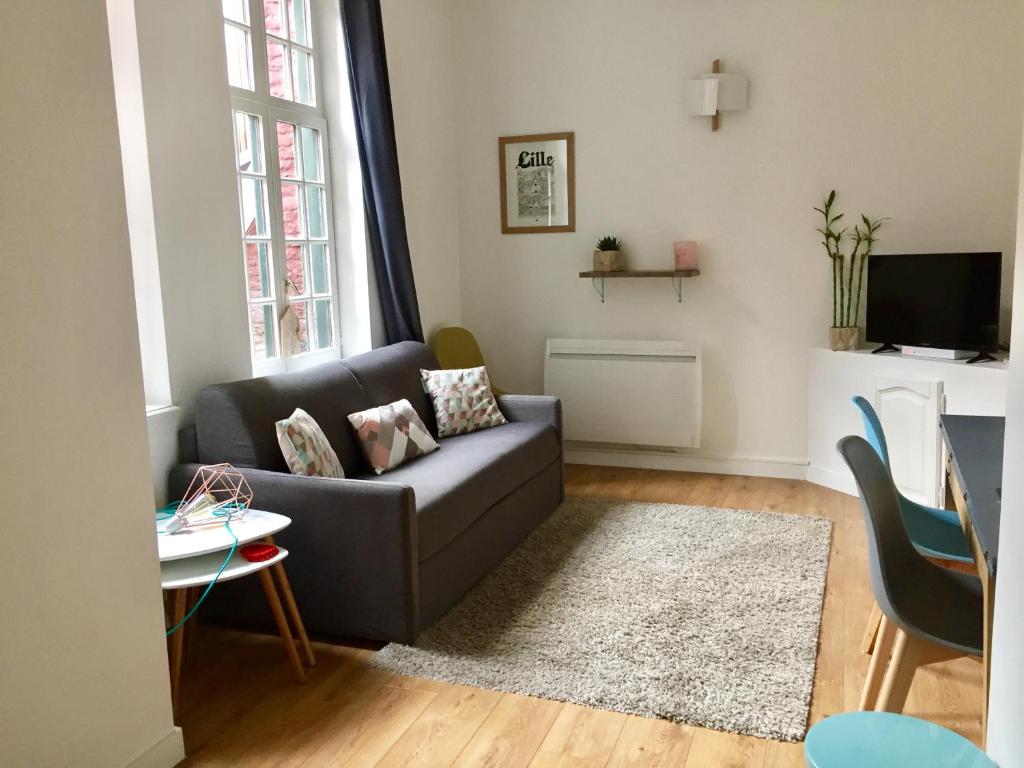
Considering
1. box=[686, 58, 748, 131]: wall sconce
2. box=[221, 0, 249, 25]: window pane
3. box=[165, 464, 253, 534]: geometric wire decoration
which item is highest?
box=[221, 0, 249, 25]: window pane

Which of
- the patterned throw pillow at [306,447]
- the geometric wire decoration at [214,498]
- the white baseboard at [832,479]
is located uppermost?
the patterned throw pillow at [306,447]

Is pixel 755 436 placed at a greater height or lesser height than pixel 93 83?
lesser

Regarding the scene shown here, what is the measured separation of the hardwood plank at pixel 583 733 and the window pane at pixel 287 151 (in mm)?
2650

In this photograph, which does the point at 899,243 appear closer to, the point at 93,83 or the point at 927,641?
the point at 927,641

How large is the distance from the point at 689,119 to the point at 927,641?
3436mm

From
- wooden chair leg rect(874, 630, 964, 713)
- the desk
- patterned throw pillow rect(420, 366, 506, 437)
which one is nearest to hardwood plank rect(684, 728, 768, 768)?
wooden chair leg rect(874, 630, 964, 713)

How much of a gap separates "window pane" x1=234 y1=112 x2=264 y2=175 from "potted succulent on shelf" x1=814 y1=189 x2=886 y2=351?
273 centimetres

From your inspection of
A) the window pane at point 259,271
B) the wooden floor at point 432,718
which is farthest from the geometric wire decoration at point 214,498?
the window pane at point 259,271

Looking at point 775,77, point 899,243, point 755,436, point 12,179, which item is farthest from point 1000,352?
point 12,179

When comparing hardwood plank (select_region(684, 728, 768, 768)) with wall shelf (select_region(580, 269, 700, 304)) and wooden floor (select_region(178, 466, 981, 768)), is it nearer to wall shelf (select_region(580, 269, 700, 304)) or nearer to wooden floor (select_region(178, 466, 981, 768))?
wooden floor (select_region(178, 466, 981, 768))

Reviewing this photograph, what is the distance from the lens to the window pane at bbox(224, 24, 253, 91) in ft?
11.7

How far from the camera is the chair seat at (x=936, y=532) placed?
2.49 m

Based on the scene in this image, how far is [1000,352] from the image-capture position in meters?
4.00

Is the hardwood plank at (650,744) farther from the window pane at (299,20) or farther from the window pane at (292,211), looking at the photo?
the window pane at (299,20)
